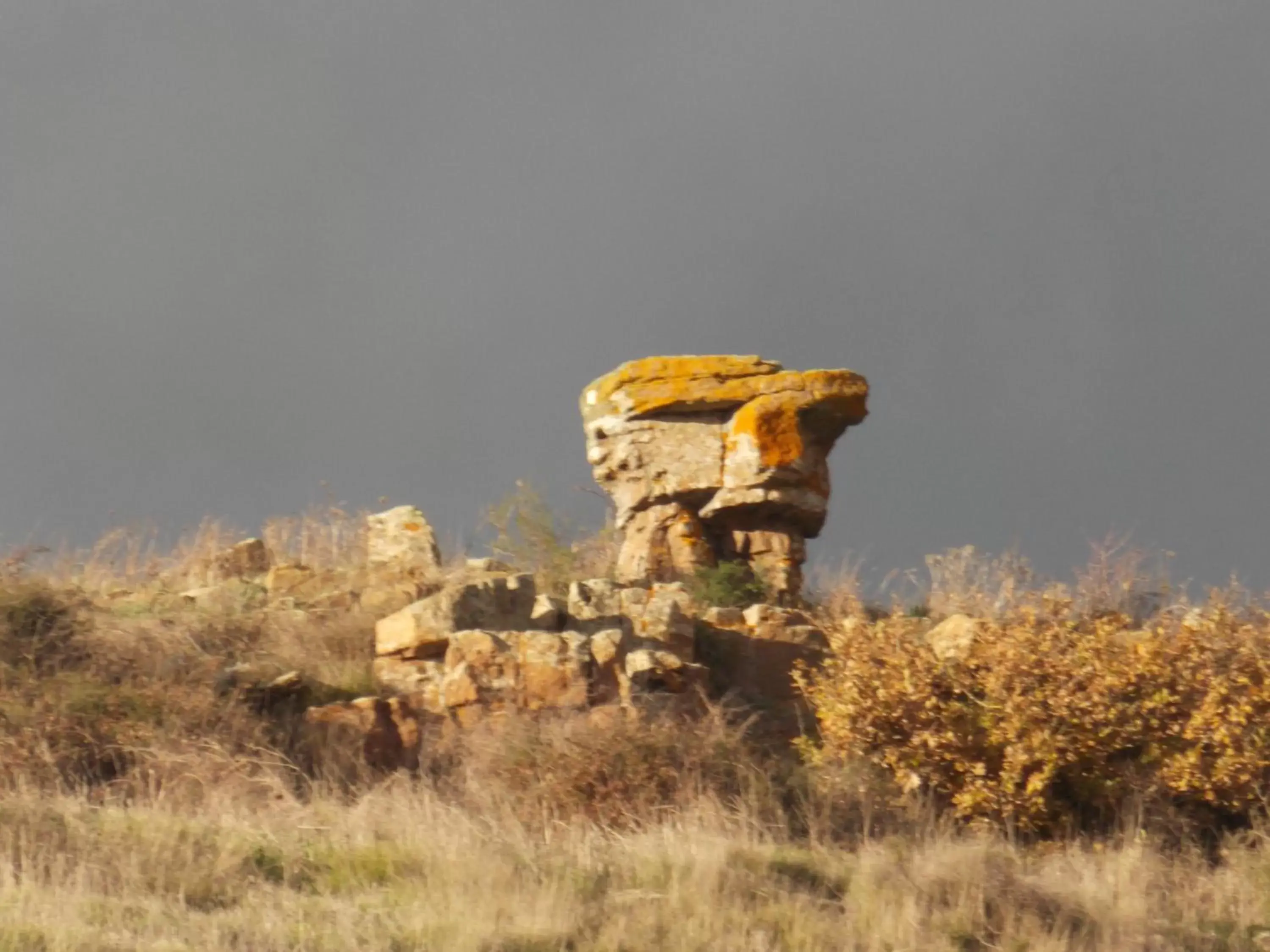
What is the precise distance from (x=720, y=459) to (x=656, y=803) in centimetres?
648

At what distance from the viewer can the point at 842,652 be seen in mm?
13844

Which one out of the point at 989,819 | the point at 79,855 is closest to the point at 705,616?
the point at 989,819

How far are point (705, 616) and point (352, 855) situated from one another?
6653 mm

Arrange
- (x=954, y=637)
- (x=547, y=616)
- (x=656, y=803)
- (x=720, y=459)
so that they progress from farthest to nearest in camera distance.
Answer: (x=720, y=459) → (x=547, y=616) → (x=954, y=637) → (x=656, y=803)

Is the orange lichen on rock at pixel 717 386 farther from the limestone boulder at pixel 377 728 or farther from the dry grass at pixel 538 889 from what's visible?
the dry grass at pixel 538 889

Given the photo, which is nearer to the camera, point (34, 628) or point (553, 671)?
point (553, 671)

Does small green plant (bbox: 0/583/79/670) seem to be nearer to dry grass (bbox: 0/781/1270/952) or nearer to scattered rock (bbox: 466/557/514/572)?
dry grass (bbox: 0/781/1270/952)

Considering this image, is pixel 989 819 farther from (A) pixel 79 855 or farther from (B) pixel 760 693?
(A) pixel 79 855

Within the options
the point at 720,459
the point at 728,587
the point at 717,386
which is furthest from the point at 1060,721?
the point at 717,386

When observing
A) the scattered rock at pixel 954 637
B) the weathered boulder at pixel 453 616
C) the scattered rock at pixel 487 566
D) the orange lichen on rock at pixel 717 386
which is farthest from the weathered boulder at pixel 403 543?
the scattered rock at pixel 954 637

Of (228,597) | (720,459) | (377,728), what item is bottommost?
(377,728)

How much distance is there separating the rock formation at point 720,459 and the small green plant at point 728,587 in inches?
8.7

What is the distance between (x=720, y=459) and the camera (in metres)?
18.5

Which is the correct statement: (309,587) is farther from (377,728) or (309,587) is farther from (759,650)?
(759,650)
